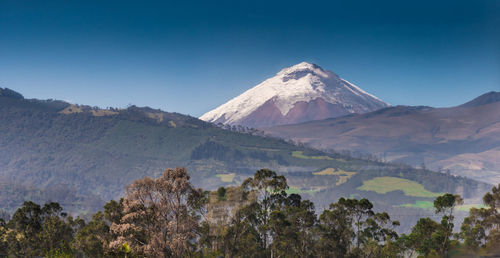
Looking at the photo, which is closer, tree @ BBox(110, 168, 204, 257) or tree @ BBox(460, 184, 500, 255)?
tree @ BBox(110, 168, 204, 257)

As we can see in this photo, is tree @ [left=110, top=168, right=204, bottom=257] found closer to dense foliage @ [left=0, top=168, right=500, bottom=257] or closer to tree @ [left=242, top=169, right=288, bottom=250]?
dense foliage @ [left=0, top=168, right=500, bottom=257]

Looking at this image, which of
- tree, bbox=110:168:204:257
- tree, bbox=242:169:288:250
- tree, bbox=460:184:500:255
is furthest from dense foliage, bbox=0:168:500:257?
tree, bbox=110:168:204:257

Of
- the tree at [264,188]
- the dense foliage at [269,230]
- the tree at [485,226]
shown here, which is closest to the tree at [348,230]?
the dense foliage at [269,230]

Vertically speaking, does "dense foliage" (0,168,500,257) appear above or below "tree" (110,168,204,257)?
below

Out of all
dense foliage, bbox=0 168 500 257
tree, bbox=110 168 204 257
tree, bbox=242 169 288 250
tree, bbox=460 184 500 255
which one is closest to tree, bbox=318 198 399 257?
dense foliage, bbox=0 168 500 257

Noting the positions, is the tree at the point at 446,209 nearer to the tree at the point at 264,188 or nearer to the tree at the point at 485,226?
the tree at the point at 485,226

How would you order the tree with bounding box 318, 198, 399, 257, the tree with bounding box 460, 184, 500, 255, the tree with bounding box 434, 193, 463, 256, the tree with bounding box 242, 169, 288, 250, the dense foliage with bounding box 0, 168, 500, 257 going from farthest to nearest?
the tree with bounding box 460, 184, 500, 255 → the tree with bounding box 434, 193, 463, 256 → the tree with bounding box 242, 169, 288, 250 → the tree with bounding box 318, 198, 399, 257 → the dense foliage with bounding box 0, 168, 500, 257

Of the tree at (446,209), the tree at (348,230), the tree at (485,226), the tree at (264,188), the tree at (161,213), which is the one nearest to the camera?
the tree at (161,213)

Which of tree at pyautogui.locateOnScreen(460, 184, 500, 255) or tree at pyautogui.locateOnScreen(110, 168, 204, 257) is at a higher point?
tree at pyautogui.locateOnScreen(110, 168, 204, 257)

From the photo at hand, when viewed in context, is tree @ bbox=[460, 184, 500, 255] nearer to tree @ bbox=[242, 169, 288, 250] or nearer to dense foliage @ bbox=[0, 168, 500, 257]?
dense foliage @ bbox=[0, 168, 500, 257]

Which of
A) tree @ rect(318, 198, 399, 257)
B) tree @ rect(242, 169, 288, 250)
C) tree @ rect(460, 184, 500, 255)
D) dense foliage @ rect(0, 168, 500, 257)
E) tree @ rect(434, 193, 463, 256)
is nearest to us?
dense foliage @ rect(0, 168, 500, 257)
